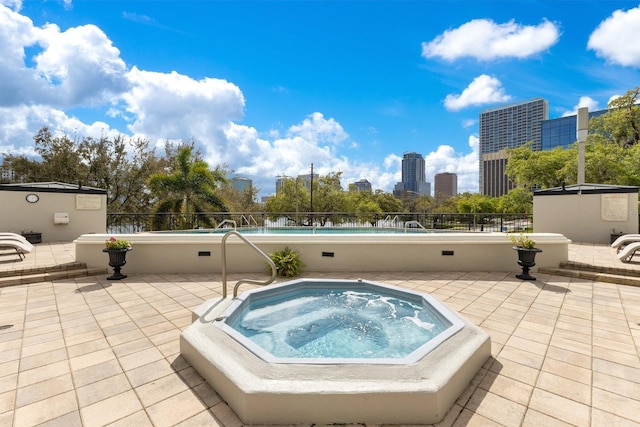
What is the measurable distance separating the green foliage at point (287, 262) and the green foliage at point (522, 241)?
4.51 meters

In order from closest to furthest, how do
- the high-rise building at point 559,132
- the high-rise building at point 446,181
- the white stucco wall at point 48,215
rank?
the white stucco wall at point 48,215, the high-rise building at point 559,132, the high-rise building at point 446,181

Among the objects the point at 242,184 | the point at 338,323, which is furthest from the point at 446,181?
the point at 338,323

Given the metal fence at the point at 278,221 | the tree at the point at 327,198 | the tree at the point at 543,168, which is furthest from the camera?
the tree at the point at 327,198

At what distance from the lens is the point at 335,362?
6.56 ft

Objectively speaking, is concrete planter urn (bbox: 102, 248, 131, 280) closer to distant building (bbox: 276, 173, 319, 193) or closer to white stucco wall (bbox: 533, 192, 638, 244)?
white stucco wall (bbox: 533, 192, 638, 244)

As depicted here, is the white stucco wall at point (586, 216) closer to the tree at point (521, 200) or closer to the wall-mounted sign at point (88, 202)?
the tree at point (521, 200)

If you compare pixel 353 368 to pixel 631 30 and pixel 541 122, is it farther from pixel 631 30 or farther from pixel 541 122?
pixel 541 122

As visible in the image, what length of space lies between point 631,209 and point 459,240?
6.97 metres

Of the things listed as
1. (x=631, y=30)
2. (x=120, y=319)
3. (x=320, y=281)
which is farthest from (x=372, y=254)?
(x=631, y=30)

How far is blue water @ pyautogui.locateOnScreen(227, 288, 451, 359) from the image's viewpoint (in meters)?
2.94

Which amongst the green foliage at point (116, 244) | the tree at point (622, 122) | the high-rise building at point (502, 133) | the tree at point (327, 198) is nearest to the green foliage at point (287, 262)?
the green foliage at point (116, 244)

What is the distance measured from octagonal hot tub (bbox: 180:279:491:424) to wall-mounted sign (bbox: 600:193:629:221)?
359 inches

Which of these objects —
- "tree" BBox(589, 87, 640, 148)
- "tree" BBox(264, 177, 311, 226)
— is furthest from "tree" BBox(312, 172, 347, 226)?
"tree" BBox(589, 87, 640, 148)

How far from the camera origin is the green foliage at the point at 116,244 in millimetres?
5305
